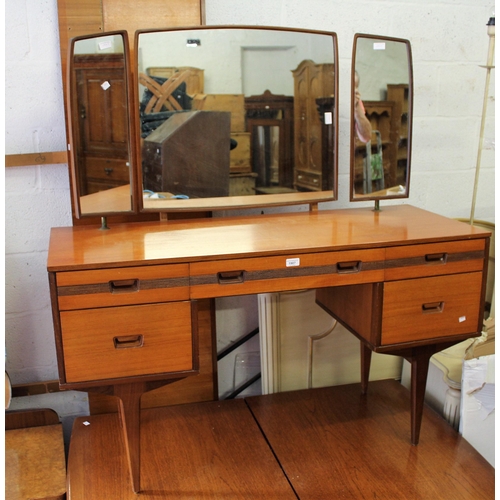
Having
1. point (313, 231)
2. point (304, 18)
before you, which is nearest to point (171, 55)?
point (304, 18)

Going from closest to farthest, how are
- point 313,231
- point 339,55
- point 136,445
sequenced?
1. point 136,445
2. point 313,231
3. point 339,55

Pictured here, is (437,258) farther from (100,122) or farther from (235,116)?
(100,122)

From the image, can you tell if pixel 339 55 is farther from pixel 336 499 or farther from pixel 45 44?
pixel 336 499

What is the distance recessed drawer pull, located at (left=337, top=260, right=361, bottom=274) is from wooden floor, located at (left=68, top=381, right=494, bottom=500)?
577 millimetres

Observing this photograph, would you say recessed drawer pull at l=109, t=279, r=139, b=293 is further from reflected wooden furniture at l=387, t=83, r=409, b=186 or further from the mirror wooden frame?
reflected wooden furniture at l=387, t=83, r=409, b=186

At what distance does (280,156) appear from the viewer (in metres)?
1.88

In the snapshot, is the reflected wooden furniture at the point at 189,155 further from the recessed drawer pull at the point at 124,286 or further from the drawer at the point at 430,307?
the drawer at the point at 430,307

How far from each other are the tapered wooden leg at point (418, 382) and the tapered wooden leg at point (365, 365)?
0.31m

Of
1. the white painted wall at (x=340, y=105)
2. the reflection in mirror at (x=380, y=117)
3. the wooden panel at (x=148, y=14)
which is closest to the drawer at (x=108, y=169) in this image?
the white painted wall at (x=340, y=105)

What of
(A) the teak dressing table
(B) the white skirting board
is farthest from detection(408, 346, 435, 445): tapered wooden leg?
(B) the white skirting board

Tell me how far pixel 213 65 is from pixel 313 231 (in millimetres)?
567

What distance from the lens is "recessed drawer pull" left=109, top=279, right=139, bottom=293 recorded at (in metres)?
1.44

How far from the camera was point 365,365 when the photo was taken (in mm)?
2102

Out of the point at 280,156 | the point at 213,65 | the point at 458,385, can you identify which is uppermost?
the point at 213,65
